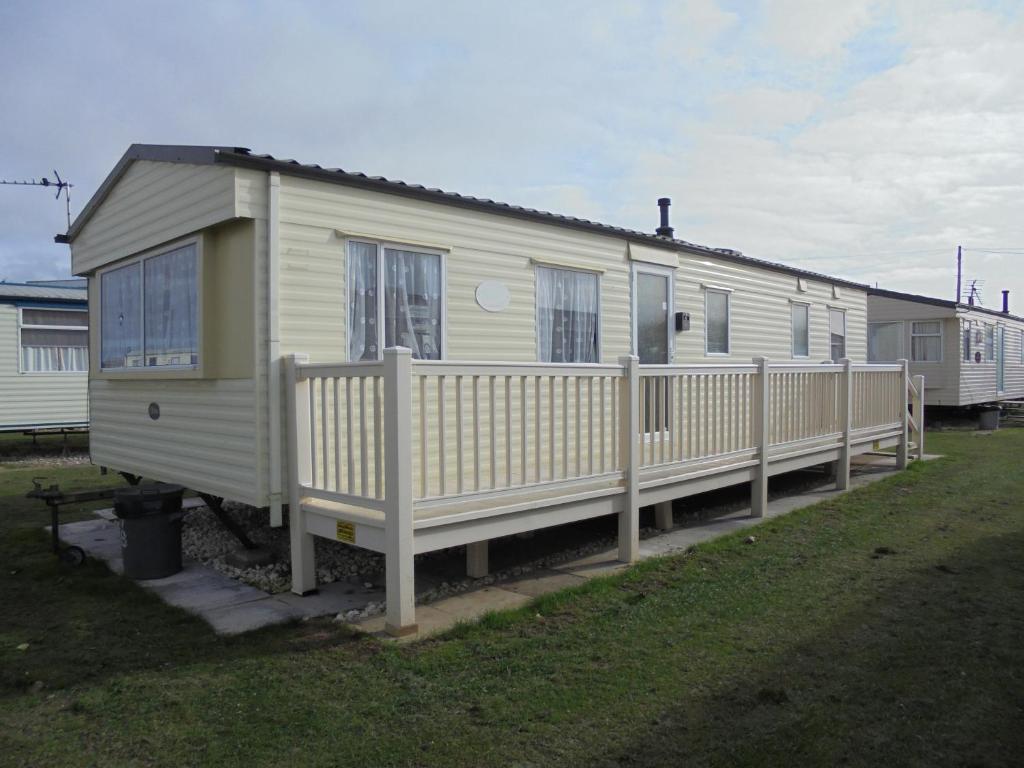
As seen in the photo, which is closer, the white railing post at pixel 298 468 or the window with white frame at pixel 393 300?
the white railing post at pixel 298 468

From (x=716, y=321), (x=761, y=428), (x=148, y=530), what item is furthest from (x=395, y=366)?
(x=716, y=321)

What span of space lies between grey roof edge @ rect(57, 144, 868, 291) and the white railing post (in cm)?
124

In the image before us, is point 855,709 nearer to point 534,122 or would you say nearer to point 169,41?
point 534,122

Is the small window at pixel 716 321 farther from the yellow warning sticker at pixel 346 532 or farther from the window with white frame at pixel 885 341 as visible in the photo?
the window with white frame at pixel 885 341

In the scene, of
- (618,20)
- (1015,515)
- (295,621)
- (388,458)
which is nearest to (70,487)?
(295,621)

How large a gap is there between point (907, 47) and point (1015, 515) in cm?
460

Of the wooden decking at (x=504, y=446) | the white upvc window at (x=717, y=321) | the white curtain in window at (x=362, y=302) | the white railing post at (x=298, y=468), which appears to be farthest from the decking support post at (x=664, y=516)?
the white railing post at (x=298, y=468)

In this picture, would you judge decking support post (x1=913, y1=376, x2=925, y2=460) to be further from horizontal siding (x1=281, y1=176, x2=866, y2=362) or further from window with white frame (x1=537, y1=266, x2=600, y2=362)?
window with white frame (x1=537, y1=266, x2=600, y2=362)

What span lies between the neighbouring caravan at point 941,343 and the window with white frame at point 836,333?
6.44 metres

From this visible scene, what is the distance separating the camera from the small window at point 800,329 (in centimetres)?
1073

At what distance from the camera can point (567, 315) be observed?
7098 mm

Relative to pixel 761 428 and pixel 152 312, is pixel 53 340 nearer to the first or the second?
pixel 152 312

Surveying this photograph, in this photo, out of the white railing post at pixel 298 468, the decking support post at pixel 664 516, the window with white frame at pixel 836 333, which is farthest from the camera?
the window with white frame at pixel 836 333

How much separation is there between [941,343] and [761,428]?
14.3 meters
